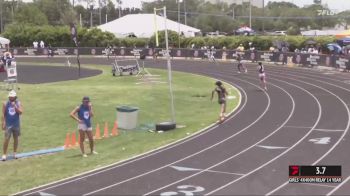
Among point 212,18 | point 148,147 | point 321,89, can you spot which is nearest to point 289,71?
point 321,89

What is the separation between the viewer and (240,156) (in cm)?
1563

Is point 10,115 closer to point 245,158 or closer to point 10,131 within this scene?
point 10,131

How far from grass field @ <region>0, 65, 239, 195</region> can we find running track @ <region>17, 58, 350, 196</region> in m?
0.81

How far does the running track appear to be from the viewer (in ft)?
40.6

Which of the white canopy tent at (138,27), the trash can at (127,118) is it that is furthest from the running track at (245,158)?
the white canopy tent at (138,27)

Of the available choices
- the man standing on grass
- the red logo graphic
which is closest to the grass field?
the man standing on grass

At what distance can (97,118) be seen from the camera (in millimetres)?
22516

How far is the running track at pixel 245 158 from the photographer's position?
12375 millimetres

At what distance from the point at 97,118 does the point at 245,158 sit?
8.78 meters

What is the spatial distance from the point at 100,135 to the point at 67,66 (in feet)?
111

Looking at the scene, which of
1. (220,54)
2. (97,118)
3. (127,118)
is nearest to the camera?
(127,118)

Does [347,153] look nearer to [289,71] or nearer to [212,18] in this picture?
[289,71]

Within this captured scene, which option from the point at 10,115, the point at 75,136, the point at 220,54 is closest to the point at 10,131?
the point at 10,115

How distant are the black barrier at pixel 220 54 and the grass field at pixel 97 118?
483 inches
